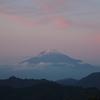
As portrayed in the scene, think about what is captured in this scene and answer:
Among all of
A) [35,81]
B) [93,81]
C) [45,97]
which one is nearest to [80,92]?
[45,97]

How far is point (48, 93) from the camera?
11419 cm

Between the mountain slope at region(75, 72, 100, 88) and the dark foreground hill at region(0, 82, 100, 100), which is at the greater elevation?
the mountain slope at region(75, 72, 100, 88)

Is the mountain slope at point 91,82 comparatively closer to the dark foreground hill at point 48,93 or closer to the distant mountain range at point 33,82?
the distant mountain range at point 33,82

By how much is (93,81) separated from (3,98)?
8268cm

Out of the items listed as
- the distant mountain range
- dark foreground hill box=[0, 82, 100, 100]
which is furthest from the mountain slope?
dark foreground hill box=[0, 82, 100, 100]

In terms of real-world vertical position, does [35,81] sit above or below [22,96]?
above

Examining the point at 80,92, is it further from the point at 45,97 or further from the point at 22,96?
the point at 22,96

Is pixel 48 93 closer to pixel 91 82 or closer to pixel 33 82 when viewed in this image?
pixel 33 82

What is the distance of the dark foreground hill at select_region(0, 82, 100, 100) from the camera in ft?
Result: 352

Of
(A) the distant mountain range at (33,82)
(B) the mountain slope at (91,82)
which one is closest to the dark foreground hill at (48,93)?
(A) the distant mountain range at (33,82)

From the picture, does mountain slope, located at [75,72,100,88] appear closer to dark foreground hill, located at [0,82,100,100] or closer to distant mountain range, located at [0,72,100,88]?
distant mountain range, located at [0,72,100,88]

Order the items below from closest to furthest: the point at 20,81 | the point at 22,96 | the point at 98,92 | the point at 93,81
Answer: the point at 98,92
the point at 22,96
the point at 20,81
the point at 93,81

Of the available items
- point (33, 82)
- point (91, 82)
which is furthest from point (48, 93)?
point (91, 82)

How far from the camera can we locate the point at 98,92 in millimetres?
106812
